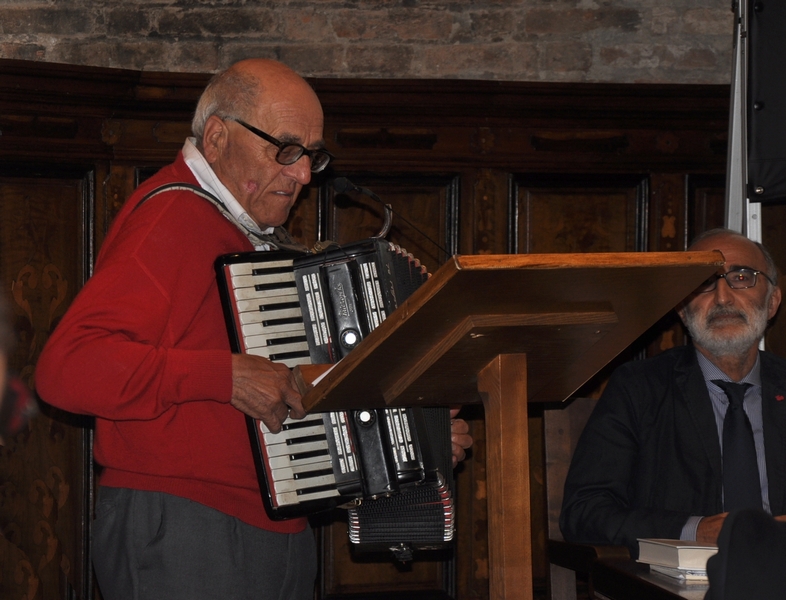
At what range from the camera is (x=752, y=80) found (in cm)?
313

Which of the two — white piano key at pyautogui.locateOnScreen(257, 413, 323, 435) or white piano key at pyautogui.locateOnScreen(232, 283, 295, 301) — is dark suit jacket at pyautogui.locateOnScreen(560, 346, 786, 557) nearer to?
white piano key at pyautogui.locateOnScreen(257, 413, 323, 435)

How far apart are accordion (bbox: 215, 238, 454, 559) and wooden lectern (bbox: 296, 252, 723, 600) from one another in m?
0.20

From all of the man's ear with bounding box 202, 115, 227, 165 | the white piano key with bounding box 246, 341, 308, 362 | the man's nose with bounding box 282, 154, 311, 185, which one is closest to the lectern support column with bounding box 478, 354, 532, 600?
the white piano key with bounding box 246, 341, 308, 362

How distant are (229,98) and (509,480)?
3.73ft

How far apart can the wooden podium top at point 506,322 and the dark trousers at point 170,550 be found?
0.45 metres

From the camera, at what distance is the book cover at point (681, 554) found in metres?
2.02

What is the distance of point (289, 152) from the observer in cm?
Answer: 229

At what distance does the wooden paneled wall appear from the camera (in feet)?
11.6

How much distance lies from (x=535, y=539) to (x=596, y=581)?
1.71 metres

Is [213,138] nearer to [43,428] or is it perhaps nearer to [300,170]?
[300,170]

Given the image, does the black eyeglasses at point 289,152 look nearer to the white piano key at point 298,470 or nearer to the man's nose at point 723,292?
the white piano key at point 298,470

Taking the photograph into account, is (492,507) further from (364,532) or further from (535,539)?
(535,539)

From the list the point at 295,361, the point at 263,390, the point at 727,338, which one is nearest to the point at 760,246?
the point at 727,338

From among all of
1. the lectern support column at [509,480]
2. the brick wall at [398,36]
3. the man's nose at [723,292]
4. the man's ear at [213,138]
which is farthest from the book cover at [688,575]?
the brick wall at [398,36]
